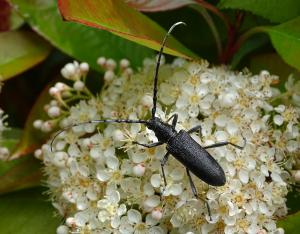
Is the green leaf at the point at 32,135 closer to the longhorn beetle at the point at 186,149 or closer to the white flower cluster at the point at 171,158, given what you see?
the white flower cluster at the point at 171,158

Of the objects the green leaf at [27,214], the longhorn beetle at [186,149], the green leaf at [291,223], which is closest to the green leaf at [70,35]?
the longhorn beetle at [186,149]

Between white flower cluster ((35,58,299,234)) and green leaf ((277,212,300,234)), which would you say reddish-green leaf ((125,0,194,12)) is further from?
green leaf ((277,212,300,234))

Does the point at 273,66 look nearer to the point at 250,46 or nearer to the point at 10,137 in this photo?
the point at 250,46

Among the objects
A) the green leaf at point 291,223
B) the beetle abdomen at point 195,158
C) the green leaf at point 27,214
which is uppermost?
the beetle abdomen at point 195,158

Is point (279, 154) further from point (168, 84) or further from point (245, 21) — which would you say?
point (245, 21)

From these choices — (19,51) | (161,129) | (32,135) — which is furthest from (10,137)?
(161,129)

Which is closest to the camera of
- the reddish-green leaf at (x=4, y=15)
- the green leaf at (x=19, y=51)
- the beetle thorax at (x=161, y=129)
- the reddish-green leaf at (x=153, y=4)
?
the beetle thorax at (x=161, y=129)

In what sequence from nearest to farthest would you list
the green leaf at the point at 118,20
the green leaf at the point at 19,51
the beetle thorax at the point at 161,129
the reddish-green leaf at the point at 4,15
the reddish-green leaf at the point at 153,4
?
the green leaf at the point at 118,20, the beetle thorax at the point at 161,129, the reddish-green leaf at the point at 153,4, the green leaf at the point at 19,51, the reddish-green leaf at the point at 4,15

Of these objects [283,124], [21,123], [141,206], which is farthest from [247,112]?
[21,123]
